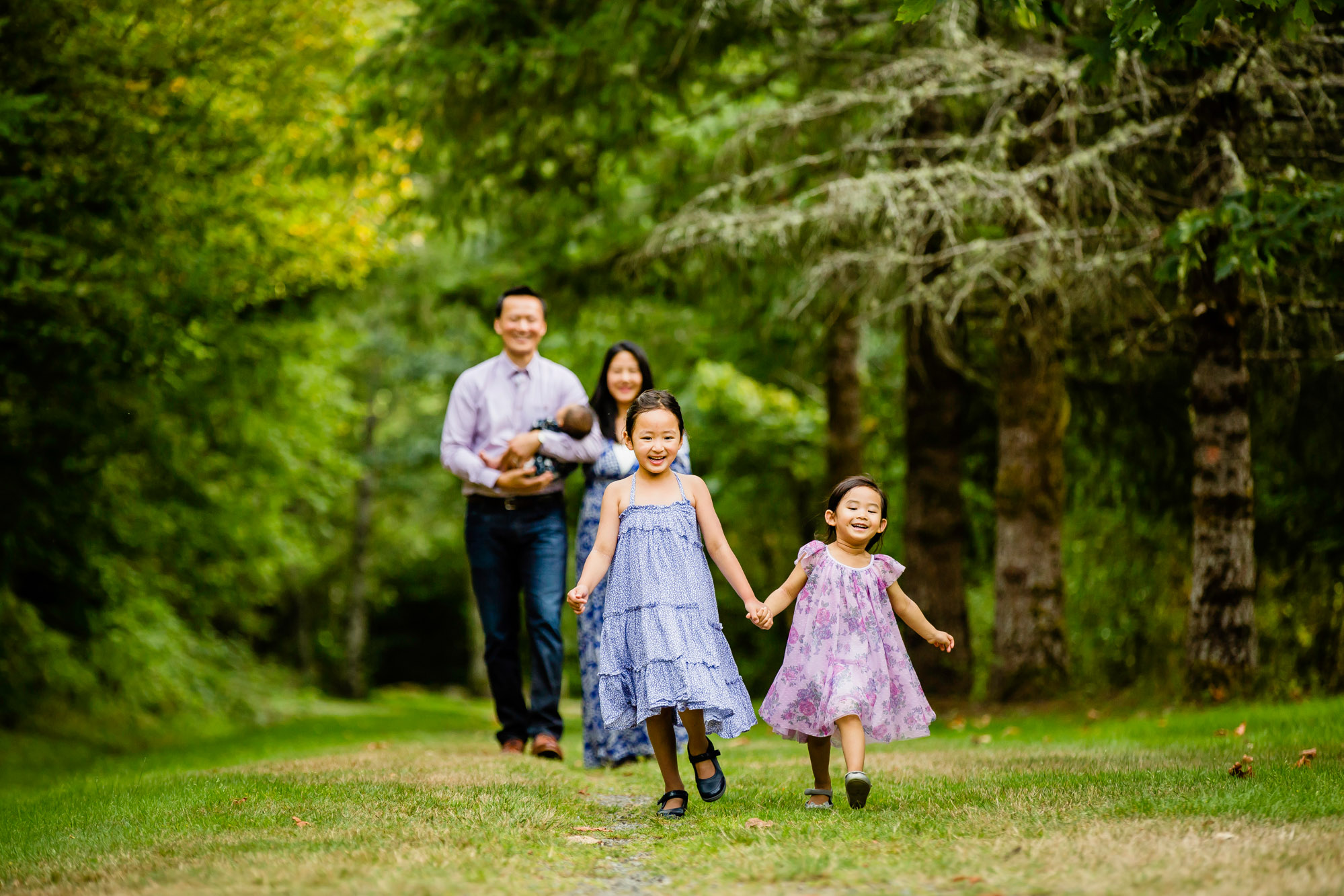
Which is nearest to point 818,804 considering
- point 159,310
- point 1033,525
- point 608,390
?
point 608,390

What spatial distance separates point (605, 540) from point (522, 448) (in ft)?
6.69

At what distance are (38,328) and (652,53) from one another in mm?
5057

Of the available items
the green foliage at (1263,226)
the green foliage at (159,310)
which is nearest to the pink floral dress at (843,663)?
the green foliage at (1263,226)

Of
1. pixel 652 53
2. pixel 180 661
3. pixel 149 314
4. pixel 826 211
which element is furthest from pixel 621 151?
pixel 180 661

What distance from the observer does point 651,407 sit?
16.3ft

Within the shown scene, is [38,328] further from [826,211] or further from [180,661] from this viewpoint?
[180,661]

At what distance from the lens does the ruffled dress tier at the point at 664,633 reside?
4.71 m

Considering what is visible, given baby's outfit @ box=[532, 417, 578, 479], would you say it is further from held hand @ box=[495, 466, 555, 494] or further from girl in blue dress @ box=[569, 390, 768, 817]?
girl in blue dress @ box=[569, 390, 768, 817]

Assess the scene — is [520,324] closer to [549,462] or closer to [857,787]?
[549,462]

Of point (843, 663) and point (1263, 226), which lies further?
point (1263, 226)

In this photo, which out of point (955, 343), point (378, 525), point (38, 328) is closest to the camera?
point (38, 328)

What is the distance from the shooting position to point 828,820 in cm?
435

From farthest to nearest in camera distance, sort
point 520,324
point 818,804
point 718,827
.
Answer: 1. point 520,324
2. point 818,804
3. point 718,827

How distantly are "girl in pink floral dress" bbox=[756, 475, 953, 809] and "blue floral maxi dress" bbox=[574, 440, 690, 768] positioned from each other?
6.34 ft
